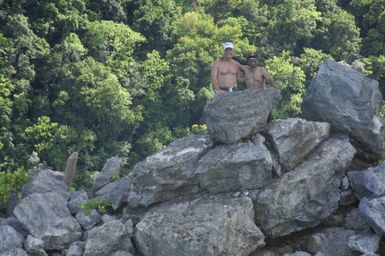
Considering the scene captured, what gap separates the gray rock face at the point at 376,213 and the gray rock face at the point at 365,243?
0.68 ft

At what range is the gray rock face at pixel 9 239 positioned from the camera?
12219 millimetres

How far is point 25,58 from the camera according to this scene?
→ 3959 cm

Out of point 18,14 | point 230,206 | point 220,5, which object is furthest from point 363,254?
point 220,5

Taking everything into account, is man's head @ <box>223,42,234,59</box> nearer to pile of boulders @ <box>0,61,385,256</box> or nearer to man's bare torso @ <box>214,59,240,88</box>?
man's bare torso @ <box>214,59,240,88</box>

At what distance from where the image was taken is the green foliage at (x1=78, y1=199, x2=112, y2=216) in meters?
13.2

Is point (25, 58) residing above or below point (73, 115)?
above

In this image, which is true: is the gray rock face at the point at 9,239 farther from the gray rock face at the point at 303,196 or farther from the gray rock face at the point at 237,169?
the gray rock face at the point at 303,196

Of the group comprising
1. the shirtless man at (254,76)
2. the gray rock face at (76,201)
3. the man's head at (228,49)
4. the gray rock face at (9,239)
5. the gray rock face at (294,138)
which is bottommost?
the gray rock face at (9,239)

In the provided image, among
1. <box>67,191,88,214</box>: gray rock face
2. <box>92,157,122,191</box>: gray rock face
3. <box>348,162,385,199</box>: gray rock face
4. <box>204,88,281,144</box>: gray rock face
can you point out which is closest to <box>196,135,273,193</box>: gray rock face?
<box>204,88,281,144</box>: gray rock face

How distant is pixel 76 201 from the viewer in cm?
1365

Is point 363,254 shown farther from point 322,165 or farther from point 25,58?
point 25,58

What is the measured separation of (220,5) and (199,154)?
41057 millimetres

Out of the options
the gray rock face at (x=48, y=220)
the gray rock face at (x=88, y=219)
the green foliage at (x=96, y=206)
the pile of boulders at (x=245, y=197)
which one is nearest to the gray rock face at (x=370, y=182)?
the pile of boulders at (x=245, y=197)

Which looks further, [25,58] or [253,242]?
[25,58]
